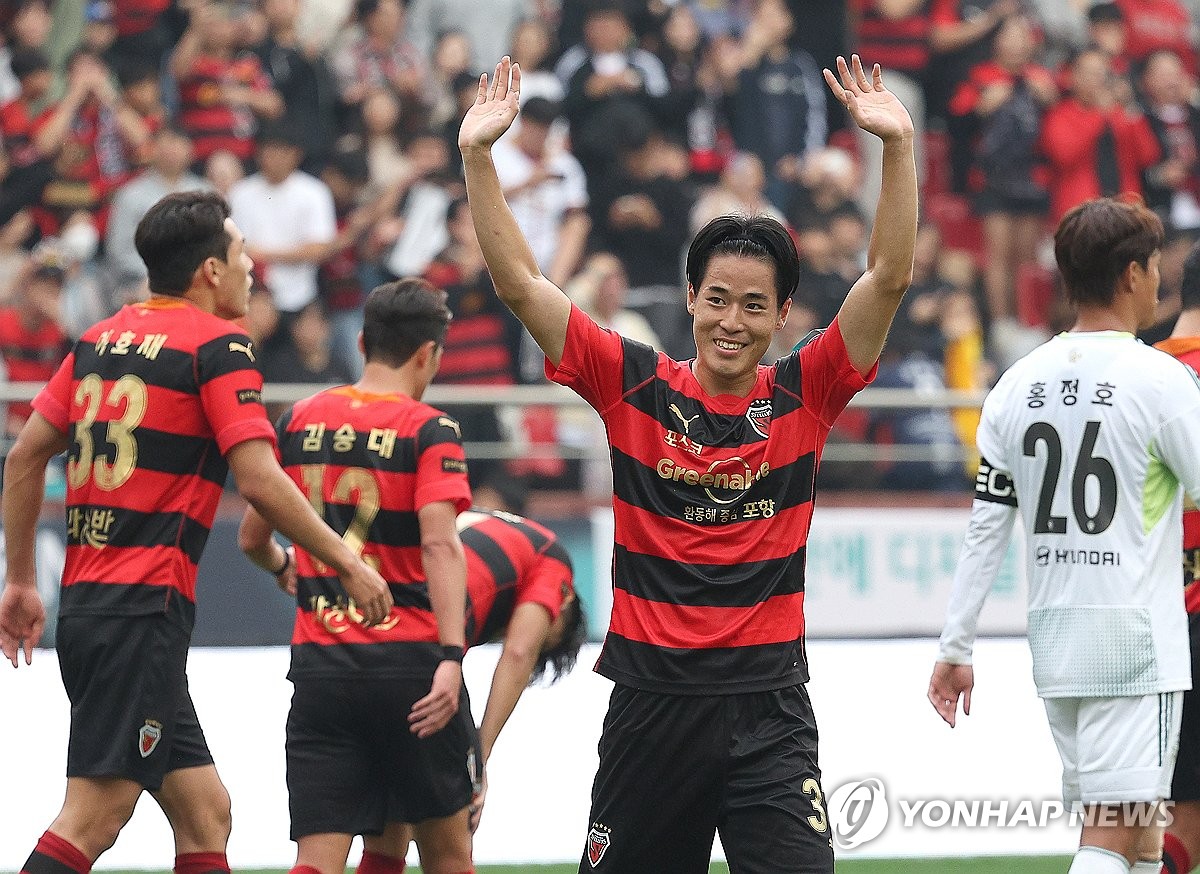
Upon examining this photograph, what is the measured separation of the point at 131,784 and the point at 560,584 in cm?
191

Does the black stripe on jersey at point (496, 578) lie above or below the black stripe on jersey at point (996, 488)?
below

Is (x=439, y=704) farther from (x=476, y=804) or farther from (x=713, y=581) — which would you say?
(x=713, y=581)

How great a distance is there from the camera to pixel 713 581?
4.21 meters

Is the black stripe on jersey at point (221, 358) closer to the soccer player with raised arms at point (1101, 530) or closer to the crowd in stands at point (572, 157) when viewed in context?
the soccer player with raised arms at point (1101, 530)

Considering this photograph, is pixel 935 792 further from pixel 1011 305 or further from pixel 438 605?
pixel 1011 305

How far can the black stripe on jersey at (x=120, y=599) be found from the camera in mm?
5102

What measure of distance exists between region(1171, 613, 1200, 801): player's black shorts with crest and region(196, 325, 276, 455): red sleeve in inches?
113

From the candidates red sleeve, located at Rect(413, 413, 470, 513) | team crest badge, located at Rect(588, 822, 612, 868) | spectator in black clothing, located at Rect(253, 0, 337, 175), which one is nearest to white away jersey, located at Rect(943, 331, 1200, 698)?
team crest badge, located at Rect(588, 822, 612, 868)

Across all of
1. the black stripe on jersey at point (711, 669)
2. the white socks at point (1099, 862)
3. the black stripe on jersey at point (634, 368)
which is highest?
the black stripe on jersey at point (634, 368)

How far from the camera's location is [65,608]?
204 inches

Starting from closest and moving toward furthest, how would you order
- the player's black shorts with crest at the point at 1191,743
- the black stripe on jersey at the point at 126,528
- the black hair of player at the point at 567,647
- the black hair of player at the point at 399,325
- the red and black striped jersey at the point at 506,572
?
the black stripe on jersey at the point at 126,528, the player's black shorts with crest at the point at 1191,743, the black hair of player at the point at 399,325, the red and black striped jersey at the point at 506,572, the black hair of player at the point at 567,647

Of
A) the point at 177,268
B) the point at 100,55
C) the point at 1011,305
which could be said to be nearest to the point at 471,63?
the point at 100,55

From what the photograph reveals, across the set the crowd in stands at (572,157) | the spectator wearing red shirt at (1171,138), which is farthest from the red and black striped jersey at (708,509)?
the spectator wearing red shirt at (1171,138)

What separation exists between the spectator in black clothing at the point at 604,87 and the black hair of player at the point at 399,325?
6964 mm
